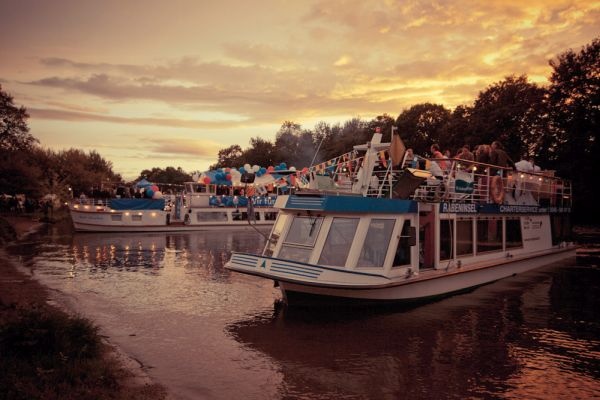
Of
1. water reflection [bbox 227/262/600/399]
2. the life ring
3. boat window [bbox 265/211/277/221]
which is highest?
the life ring

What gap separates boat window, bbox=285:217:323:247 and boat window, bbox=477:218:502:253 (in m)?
7.57

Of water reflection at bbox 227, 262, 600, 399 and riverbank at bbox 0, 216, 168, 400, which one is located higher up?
riverbank at bbox 0, 216, 168, 400

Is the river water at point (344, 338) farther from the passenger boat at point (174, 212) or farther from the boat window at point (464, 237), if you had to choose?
the passenger boat at point (174, 212)

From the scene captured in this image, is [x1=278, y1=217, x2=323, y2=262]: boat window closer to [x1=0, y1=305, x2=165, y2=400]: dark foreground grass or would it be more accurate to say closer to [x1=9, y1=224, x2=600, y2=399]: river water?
[x1=9, y1=224, x2=600, y2=399]: river water

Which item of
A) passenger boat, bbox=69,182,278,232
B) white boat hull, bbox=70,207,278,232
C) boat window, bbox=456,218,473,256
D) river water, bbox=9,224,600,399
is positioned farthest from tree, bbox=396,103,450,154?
boat window, bbox=456,218,473,256

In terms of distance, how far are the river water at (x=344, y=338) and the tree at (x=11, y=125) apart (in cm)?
4479

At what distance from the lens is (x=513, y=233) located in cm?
2136

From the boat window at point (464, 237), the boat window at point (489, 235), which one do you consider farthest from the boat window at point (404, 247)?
the boat window at point (489, 235)

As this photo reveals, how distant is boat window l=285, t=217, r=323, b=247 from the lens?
1438cm

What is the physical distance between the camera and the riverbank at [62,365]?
24.4ft

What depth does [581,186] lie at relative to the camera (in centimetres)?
4484

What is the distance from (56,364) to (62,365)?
0.09m

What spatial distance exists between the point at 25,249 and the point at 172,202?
838 inches

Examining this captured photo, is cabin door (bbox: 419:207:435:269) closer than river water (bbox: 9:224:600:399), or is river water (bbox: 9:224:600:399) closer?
river water (bbox: 9:224:600:399)
